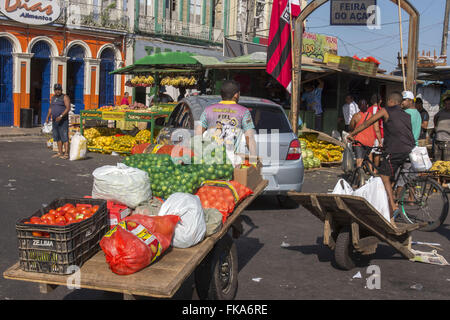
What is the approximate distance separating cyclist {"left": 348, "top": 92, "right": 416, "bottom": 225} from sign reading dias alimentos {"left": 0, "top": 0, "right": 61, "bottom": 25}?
19401 mm

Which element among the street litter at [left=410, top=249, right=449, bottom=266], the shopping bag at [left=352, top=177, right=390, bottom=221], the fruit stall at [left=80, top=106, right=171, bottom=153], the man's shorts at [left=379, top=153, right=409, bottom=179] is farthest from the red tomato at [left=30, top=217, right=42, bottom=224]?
the fruit stall at [left=80, top=106, right=171, bottom=153]

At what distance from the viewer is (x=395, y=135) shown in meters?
7.90

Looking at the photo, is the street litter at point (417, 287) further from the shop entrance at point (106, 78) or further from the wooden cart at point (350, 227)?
the shop entrance at point (106, 78)

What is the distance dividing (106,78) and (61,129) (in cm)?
1558

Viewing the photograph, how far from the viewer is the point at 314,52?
23.8 m

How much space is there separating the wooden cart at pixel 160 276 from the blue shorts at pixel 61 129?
1053 centimetres

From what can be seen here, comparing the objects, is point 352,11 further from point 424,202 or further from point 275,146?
point 424,202

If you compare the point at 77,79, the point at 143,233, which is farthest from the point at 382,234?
the point at 77,79

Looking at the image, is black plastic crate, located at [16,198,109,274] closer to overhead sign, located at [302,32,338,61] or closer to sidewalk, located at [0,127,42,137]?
sidewalk, located at [0,127,42,137]

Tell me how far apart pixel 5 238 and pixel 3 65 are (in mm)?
19949

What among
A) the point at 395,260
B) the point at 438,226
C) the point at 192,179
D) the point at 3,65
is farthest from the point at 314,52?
the point at 192,179

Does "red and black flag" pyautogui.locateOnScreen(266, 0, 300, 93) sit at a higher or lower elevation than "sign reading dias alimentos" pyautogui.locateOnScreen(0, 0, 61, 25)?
lower

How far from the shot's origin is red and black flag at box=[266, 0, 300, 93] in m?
12.3

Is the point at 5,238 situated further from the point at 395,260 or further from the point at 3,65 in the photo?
the point at 3,65
